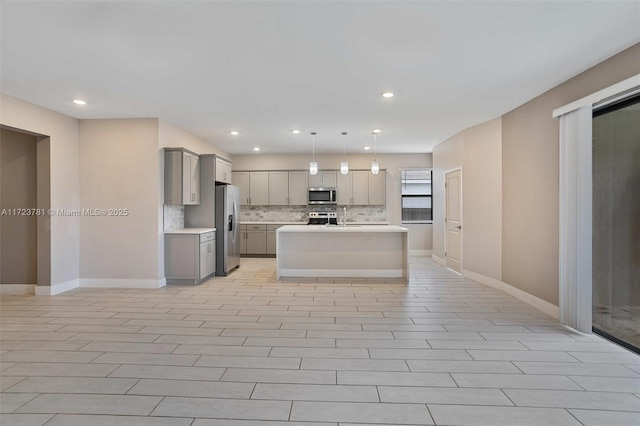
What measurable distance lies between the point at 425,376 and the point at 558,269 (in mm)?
2382

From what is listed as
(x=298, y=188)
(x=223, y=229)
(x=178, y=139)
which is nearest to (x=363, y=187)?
(x=298, y=188)

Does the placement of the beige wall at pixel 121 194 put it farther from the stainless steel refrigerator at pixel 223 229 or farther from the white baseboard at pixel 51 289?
the stainless steel refrigerator at pixel 223 229

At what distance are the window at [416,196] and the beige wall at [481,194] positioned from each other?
76.7 inches

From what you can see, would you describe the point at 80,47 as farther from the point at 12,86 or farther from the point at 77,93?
the point at 12,86

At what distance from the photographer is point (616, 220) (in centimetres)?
365

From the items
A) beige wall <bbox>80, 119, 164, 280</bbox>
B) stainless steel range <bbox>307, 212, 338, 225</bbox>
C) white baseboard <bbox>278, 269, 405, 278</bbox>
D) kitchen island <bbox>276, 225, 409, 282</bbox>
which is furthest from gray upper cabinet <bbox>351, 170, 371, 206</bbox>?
beige wall <bbox>80, 119, 164, 280</bbox>

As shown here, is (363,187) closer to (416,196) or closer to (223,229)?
(416,196)

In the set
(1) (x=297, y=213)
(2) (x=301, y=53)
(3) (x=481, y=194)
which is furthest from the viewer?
(1) (x=297, y=213)

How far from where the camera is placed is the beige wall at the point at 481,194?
5230 millimetres

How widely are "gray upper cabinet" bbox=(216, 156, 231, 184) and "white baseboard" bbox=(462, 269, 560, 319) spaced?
16.2ft

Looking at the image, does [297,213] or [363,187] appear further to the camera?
[297,213]

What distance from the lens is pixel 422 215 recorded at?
8695mm

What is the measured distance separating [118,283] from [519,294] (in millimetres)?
6001

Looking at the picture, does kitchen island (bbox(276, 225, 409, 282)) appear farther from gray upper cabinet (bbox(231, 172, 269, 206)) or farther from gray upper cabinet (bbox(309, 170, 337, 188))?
gray upper cabinet (bbox(231, 172, 269, 206))
